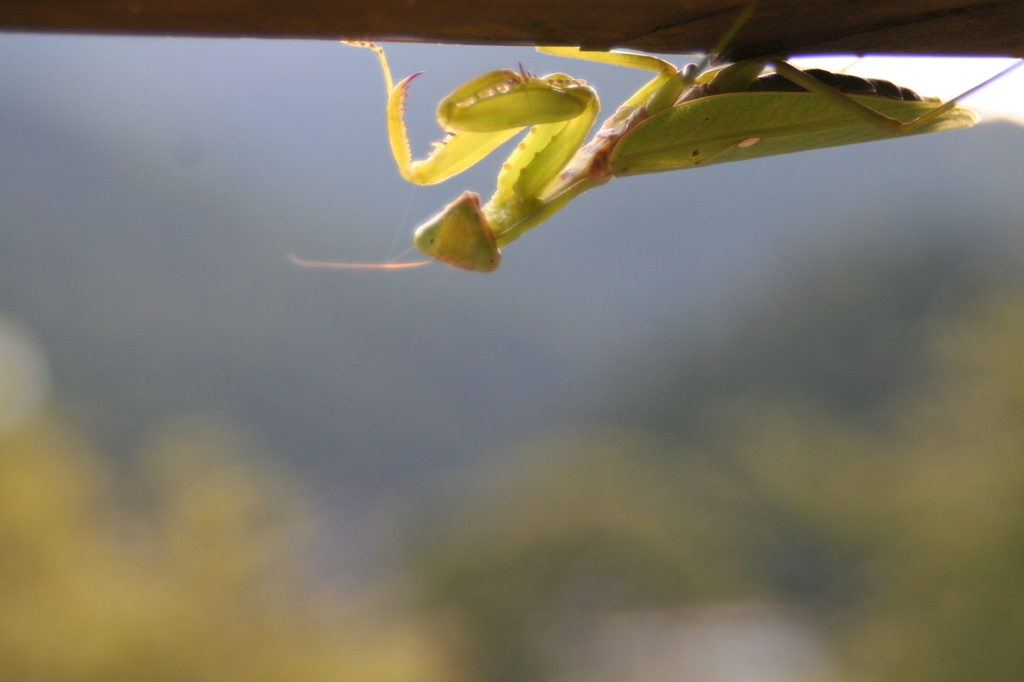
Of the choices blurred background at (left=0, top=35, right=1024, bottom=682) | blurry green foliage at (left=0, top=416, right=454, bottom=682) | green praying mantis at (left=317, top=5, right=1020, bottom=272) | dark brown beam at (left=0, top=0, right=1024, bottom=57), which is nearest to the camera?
dark brown beam at (left=0, top=0, right=1024, bottom=57)

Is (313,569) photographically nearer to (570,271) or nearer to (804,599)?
(804,599)

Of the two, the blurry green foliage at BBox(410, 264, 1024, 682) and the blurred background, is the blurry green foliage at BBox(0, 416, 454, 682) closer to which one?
the blurred background

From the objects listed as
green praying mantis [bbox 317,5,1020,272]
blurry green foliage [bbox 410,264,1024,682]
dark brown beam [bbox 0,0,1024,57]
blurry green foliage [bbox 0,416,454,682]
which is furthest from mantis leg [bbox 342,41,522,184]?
blurry green foliage [bbox 410,264,1024,682]

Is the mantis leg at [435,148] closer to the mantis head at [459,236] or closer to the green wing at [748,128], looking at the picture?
the mantis head at [459,236]

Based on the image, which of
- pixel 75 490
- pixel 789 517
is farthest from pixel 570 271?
pixel 75 490

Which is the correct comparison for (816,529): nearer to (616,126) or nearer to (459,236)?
(616,126)

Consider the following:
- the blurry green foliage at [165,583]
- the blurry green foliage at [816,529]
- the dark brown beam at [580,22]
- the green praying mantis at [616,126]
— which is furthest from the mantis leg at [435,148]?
the blurry green foliage at [816,529]
